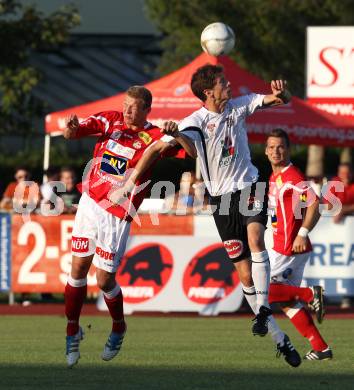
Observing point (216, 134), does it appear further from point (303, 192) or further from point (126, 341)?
point (126, 341)

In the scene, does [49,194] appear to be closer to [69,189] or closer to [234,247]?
[69,189]

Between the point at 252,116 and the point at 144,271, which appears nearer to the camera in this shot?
the point at 144,271

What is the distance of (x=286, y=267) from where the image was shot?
11.5 m

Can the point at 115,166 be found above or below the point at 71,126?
below

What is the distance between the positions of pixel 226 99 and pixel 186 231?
706 centimetres

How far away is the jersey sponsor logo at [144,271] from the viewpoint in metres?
17.2

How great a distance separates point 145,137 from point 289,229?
164cm

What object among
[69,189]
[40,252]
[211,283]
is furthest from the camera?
[69,189]

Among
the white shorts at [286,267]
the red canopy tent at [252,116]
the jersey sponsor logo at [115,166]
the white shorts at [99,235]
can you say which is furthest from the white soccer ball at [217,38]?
the white shorts at [99,235]

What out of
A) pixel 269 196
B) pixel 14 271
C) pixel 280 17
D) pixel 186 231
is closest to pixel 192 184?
pixel 186 231

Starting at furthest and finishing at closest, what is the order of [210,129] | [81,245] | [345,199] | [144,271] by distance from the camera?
[345,199]
[144,271]
[81,245]
[210,129]

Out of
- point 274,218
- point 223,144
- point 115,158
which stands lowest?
point 274,218

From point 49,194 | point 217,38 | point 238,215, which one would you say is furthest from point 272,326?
point 49,194

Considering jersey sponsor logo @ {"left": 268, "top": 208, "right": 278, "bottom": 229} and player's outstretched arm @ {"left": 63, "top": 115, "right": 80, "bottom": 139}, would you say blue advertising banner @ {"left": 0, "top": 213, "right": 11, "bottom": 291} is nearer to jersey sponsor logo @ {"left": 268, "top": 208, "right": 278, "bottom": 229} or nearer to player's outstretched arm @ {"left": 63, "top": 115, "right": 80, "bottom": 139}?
jersey sponsor logo @ {"left": 268, "top": 208, "right": 278, "bottom": 229}
